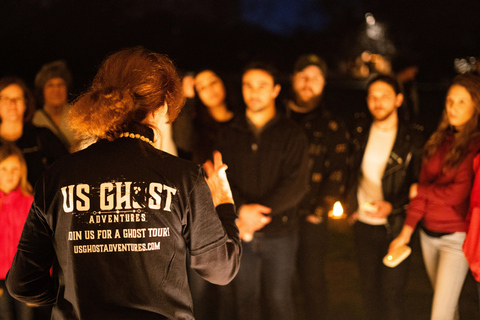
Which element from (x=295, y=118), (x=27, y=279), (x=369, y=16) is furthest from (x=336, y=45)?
(x=27, y=279)

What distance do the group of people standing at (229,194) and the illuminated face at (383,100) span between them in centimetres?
1

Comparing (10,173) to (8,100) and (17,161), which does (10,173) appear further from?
(8,100)

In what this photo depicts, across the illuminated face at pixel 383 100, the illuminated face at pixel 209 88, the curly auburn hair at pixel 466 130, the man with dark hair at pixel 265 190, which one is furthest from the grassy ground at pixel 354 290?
the illuminated face at pixel 209 88

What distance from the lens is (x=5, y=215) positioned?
361cm

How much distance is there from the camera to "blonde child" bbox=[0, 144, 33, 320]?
3.53 meters

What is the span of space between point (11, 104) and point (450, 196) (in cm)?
342

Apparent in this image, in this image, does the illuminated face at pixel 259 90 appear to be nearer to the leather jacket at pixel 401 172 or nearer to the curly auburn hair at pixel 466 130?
the leather jacket at pixel 401 172

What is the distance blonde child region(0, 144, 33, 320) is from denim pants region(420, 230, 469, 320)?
2942 millimetres

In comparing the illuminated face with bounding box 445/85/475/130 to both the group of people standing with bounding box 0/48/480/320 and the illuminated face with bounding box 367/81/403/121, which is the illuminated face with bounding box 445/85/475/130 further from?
the illuminated face with bounding box 367/81/403/121

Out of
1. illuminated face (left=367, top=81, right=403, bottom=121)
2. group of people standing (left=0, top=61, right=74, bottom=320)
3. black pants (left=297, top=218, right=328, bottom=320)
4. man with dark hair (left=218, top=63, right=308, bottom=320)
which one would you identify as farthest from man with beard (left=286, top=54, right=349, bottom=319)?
group of people standing (left=0, top=61, right=74, bottom=320)

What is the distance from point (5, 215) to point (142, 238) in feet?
7.53

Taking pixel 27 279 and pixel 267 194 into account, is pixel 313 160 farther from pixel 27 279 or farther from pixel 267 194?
pixel 27 279

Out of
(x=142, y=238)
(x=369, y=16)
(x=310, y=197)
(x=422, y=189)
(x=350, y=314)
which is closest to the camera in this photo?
(x=142, y=238)

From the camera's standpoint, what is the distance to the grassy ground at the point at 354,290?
12.4 feet
